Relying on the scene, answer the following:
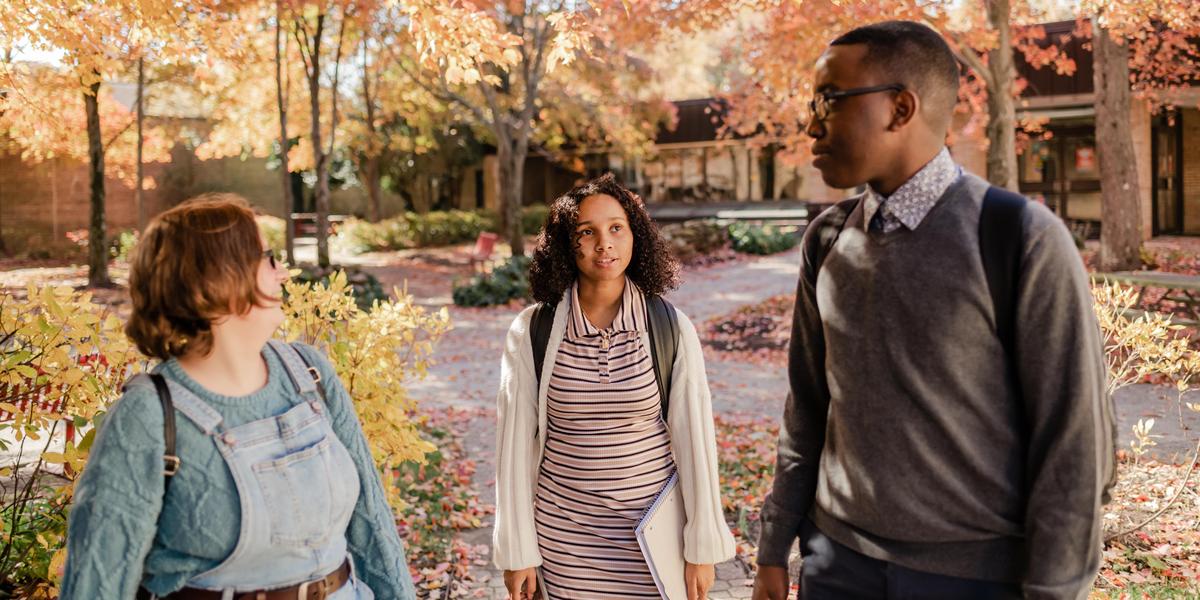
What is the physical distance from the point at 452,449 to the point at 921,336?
6.42 metres

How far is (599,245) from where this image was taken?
334 cm

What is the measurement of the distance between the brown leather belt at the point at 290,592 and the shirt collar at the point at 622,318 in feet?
4.20

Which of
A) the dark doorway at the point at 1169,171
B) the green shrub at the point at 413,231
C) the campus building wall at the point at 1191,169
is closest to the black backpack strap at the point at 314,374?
the dark doorway at the point at 1169,171

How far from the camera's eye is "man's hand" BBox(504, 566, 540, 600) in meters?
3.20

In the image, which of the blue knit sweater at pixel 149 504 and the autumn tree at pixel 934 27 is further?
the autumn tree at pixel 934 27

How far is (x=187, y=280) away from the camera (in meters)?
2.07

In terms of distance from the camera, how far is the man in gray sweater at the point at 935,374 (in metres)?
→ 1.74

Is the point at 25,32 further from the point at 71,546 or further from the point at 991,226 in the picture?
the point at 991,226

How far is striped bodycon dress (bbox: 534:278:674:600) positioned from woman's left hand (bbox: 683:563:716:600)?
0.41ft

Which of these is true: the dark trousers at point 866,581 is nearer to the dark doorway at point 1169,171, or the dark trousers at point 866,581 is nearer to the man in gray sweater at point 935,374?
the man in gray sweater at point 935,374

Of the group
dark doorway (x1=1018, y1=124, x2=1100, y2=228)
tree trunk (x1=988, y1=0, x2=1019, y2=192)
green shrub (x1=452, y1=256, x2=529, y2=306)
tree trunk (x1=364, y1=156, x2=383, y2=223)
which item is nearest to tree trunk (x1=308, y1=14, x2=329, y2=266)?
green shrub (x1=452, y1=256, x2=529, y2=306)

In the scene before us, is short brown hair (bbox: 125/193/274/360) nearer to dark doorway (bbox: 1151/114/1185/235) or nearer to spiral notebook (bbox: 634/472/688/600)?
spiral notebook (bbox: 634/472/688/600)

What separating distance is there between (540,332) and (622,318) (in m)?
0.28

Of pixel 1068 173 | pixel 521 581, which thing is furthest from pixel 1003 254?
pixel 1068 173
